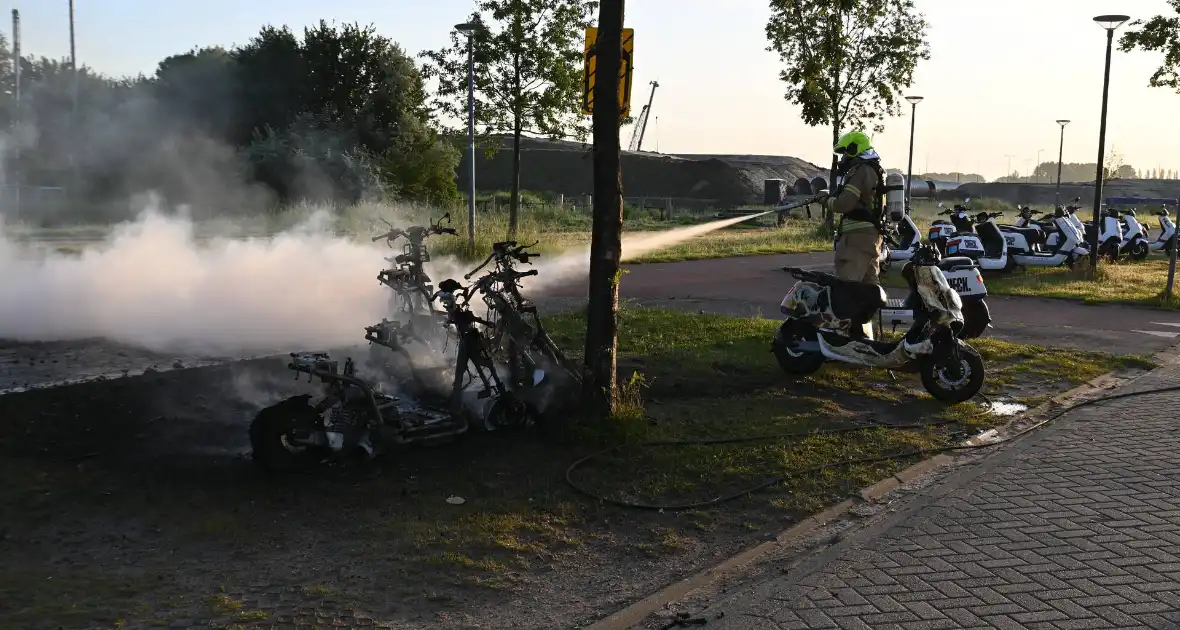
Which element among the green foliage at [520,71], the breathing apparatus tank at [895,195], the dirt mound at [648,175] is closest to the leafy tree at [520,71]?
the green foliage at [520,71]

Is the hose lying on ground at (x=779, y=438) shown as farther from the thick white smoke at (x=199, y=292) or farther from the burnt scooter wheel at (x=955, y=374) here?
the thick white smoke at (x=199, y=292)

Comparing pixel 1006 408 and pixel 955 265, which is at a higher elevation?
pixel 955 265

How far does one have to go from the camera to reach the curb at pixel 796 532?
425cm

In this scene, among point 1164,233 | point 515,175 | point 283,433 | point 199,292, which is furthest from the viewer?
point 1164,233

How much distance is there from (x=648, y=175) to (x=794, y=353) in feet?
196

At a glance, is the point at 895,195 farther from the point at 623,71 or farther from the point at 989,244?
the point at 989,244

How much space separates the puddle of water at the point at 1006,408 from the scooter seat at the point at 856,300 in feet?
4.34

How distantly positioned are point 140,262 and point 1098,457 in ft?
44.0

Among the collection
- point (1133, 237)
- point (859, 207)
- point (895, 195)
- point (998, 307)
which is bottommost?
point (998, 307)

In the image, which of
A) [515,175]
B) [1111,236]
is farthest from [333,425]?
[1111,236]

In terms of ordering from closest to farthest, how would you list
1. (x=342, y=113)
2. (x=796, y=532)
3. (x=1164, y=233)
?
(x=796, y=532)
(x=1164, y=233)
(x=342, y=113)

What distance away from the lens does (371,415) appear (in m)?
6.22

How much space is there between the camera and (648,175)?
67.9m

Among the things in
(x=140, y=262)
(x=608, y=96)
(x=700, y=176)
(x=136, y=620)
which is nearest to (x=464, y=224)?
(x=140, y=262)
